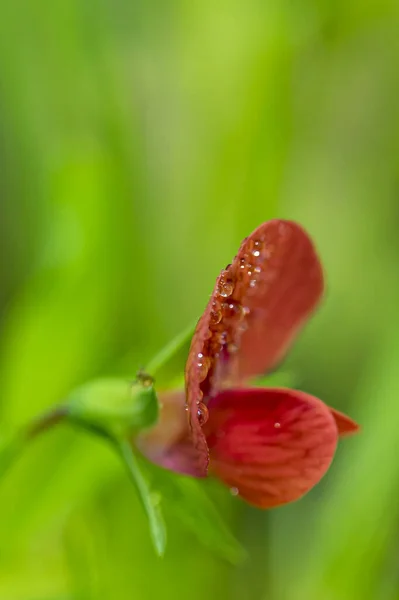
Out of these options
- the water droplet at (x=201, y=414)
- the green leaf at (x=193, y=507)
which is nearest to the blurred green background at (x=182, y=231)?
the green leaf at (x=193, y=507)

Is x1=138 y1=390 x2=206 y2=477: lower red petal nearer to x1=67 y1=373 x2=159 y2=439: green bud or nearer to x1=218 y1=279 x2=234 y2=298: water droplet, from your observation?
x1=67 y1=373 x2=159 y2=439: green bud

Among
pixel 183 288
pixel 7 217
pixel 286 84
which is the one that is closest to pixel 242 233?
pixel 183 288

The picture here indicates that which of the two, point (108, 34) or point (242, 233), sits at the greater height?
point (108, 34)

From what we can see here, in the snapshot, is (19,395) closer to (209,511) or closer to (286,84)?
(209,511)

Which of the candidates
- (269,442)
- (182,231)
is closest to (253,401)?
(269,442)

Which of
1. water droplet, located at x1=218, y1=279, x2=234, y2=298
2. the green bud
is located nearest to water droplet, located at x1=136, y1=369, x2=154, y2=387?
the green bud

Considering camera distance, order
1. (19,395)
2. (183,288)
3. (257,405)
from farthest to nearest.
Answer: (183,288) < (19,395) < (257,405)
